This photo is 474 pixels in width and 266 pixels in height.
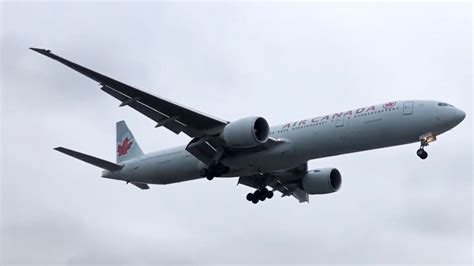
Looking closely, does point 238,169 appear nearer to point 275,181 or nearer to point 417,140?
point 275,181

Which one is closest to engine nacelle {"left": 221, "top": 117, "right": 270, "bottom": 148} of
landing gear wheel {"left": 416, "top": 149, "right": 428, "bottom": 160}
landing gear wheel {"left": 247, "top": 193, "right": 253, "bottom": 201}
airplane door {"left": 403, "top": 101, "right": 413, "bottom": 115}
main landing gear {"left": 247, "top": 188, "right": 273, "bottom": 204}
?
airplane door {"left": 403, "top": 101, "right": 413, "bottom": 115}

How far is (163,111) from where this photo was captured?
122 ft

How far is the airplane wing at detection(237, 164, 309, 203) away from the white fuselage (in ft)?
13.4

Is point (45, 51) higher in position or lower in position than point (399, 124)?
lower

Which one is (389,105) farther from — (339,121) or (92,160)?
(92,160)

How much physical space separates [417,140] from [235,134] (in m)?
7.99

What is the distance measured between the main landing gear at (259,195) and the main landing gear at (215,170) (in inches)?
218

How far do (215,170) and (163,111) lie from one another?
12.5 ft

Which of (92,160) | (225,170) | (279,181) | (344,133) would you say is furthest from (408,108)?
(92,160)

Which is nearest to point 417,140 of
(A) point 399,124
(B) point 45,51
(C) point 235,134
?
(A) point 399,124

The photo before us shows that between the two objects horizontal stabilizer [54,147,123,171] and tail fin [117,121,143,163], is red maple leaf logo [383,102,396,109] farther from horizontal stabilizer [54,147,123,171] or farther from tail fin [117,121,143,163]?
tail fin [117,121,143,163]

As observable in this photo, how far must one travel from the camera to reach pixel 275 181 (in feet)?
143

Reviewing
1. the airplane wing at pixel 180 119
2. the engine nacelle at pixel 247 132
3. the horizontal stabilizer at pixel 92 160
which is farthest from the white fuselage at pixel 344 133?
the horizontal stabilizer at pixel 92 160

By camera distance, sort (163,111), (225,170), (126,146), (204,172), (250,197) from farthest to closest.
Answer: (126,146) → (250,197) → (204,172) → (225,170) → (163,111)
